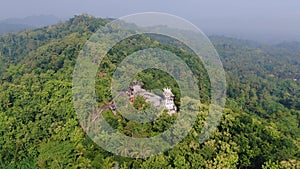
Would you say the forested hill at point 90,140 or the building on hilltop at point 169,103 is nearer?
the forested hill at point 90,140

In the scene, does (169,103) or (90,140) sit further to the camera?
(169,103)

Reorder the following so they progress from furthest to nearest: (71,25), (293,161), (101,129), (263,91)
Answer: (71,25)
(263,91)
(101,129)
(293,161)

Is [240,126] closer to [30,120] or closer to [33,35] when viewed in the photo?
[30,120]

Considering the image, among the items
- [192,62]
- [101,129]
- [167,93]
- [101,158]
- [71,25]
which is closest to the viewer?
[101,158]

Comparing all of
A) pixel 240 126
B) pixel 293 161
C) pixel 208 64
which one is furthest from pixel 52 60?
pixel 293 161

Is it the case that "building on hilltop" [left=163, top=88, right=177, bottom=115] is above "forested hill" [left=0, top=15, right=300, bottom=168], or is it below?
above

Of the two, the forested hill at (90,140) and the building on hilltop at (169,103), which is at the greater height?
the building on hilltop at (169,103)

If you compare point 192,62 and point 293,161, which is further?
point 192,62

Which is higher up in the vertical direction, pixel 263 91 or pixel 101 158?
pixel 101 158

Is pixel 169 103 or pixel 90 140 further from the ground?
pixel 169 103

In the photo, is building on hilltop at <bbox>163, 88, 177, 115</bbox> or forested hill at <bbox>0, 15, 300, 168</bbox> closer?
forested hill at <bbox>0, 15, 300, 168</bbox>
